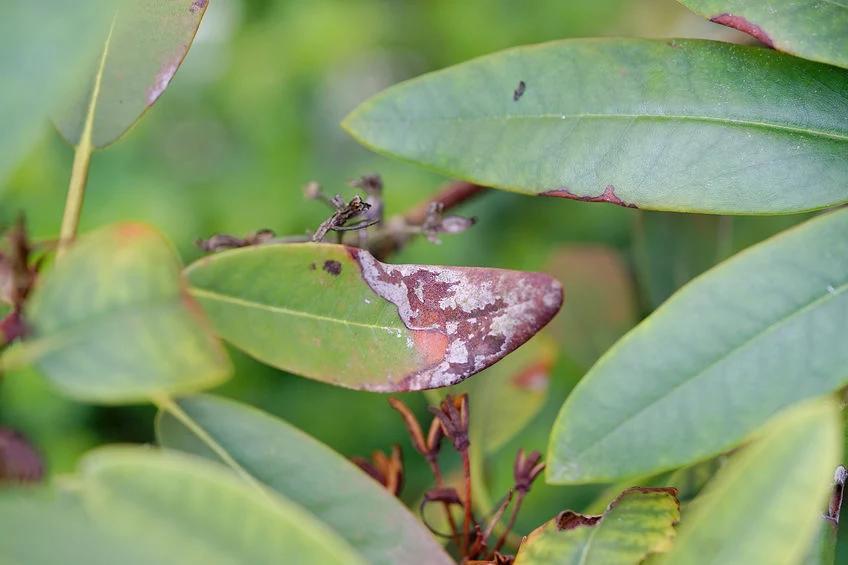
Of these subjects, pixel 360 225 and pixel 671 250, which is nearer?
pixel 360 225

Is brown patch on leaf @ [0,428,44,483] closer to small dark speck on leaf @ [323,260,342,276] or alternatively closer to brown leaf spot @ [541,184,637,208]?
small dark speck on leaf @ [323,260,342,276]

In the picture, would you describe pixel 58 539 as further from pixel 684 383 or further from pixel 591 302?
pixel 591 302

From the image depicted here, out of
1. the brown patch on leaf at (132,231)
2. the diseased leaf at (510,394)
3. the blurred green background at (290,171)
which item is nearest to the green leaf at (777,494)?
the brown patch on leaf at (132,231)

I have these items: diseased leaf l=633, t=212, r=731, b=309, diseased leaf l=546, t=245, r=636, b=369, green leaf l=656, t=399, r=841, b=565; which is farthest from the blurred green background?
green leaf l=656, t=399, r=841, b=565

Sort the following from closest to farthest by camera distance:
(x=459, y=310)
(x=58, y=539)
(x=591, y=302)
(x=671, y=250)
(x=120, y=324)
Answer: (x=58, y=539), (x=120, y=324), (x=459, y=310), (x=671, y=250), (x=591, y=302)

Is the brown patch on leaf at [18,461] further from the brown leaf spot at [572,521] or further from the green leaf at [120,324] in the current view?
the brown leaf spot at [572,521]

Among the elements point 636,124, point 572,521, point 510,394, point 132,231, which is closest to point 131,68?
point 132,231
